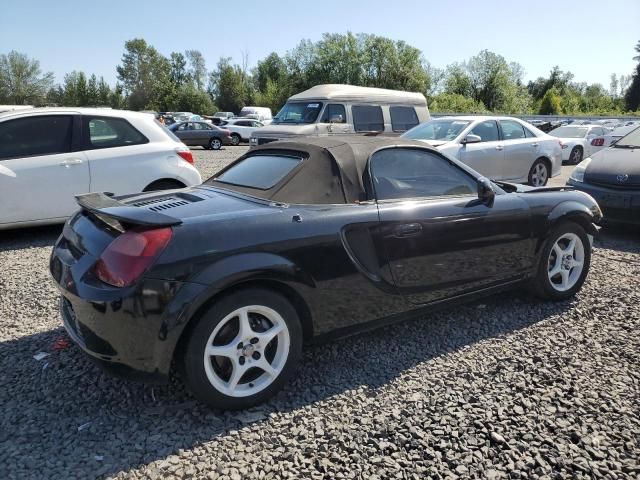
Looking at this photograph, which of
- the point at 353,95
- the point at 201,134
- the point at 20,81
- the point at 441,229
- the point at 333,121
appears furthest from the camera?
the point at 20,81

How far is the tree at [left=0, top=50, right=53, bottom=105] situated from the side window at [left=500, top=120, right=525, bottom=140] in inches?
3009

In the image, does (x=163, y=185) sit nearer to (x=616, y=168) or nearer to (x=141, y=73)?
(x=616, y=168)

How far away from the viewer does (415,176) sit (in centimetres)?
358

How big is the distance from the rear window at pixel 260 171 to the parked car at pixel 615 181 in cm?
501

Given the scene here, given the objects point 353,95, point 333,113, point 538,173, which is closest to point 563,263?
point 538,173

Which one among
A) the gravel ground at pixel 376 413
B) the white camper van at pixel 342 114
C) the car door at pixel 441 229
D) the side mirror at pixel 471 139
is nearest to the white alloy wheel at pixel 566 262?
the car door at pixel 441 229

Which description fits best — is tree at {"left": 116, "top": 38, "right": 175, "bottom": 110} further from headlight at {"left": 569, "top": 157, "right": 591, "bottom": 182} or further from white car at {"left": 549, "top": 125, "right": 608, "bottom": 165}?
headlight at {"left": 569, "top": 157, "right": 591, "bottom": 182}

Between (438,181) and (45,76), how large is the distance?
284ft

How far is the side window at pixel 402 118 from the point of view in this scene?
42.0 ft

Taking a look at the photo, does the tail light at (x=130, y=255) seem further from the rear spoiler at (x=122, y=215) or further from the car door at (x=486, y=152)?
the car door at (x=486, y=152)

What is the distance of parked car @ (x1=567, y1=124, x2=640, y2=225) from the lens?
6215mm

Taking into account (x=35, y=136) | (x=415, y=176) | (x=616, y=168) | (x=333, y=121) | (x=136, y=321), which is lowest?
(x=136, y=321)

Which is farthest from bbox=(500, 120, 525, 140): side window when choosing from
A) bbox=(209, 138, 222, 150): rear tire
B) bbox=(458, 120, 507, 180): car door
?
bbox=(209, 138, 222, 150): rear tire

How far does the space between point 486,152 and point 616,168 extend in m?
2.69
